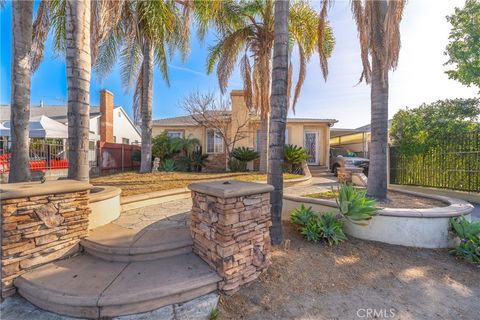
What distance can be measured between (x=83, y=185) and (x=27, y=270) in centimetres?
114

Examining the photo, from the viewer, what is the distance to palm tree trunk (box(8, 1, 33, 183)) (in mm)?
4020

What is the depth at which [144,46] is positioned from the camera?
825 cm

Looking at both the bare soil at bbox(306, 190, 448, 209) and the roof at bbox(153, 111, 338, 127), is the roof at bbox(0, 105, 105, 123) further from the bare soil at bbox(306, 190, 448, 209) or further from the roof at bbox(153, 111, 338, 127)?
the bare soil at bbox(306, 190, 448, 209)

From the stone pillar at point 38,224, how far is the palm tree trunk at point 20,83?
1.91 metres

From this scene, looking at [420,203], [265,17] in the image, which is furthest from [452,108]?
[265,17]

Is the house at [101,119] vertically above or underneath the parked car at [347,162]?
above

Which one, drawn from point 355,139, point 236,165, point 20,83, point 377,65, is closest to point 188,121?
point 236,165

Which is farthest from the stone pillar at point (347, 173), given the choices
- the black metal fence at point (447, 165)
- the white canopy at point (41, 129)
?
the white canopy at point (41, 129)

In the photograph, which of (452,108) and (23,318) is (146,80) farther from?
(452,108)

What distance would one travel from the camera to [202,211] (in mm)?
2838

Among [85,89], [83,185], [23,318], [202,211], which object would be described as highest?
[85,89]

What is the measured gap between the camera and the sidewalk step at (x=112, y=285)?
2.07 m

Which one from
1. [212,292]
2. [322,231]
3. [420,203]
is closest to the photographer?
[212,292]

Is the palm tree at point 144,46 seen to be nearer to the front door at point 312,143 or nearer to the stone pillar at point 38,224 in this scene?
the stone pillar at point 38,224
